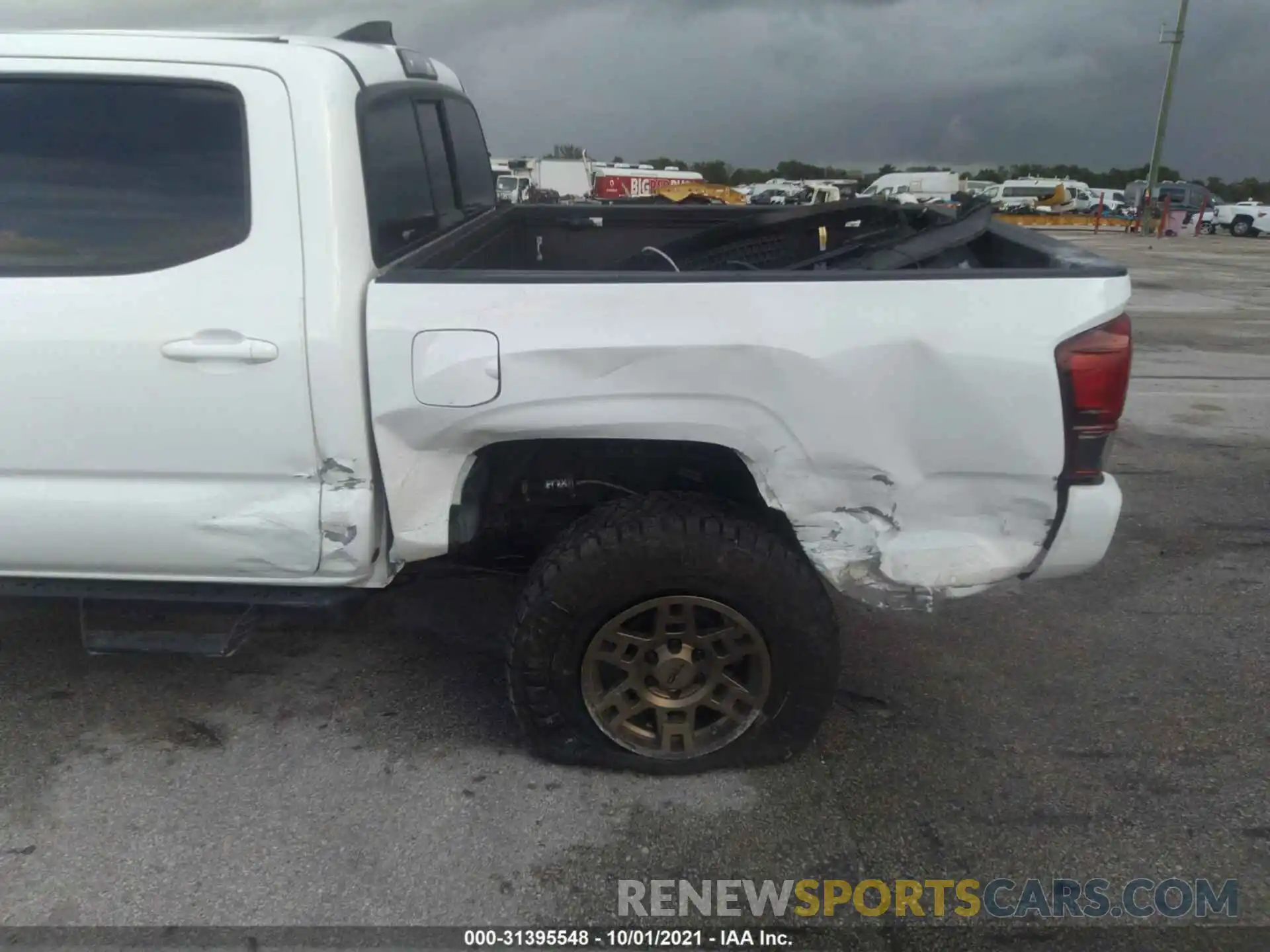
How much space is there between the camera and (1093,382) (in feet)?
8.00

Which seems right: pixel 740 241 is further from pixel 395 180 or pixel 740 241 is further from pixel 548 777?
pixel 548 777

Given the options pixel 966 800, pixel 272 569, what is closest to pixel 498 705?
pixel 272 569

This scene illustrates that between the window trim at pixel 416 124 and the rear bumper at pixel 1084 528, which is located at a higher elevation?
the window trim at pixel 416 124

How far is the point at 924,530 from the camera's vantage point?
8.67 ft

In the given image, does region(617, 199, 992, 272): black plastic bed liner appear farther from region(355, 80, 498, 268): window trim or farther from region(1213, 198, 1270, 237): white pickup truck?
region(1213, 198, 1270, 237): white pickup truck

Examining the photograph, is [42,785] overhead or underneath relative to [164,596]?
underneath

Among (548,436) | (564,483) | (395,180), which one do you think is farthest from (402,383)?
(395,180)

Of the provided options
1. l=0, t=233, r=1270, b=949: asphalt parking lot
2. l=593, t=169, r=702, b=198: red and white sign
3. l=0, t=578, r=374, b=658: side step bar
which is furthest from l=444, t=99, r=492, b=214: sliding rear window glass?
l=593, t=169, r=702, b=198: red and white sign

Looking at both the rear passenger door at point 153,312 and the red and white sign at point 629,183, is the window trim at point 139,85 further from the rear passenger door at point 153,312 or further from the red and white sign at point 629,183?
the red and white sign at point 629,183

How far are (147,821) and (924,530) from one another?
2.26 m

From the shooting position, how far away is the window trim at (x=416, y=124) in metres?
2.63

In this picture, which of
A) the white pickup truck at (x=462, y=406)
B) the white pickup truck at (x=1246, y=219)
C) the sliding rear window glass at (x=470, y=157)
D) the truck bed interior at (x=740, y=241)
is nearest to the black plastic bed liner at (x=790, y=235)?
the truck bed interior at (x=740, y=241)

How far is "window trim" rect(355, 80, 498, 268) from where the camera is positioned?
103 inches

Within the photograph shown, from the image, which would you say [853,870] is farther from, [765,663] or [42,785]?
[42,785]
